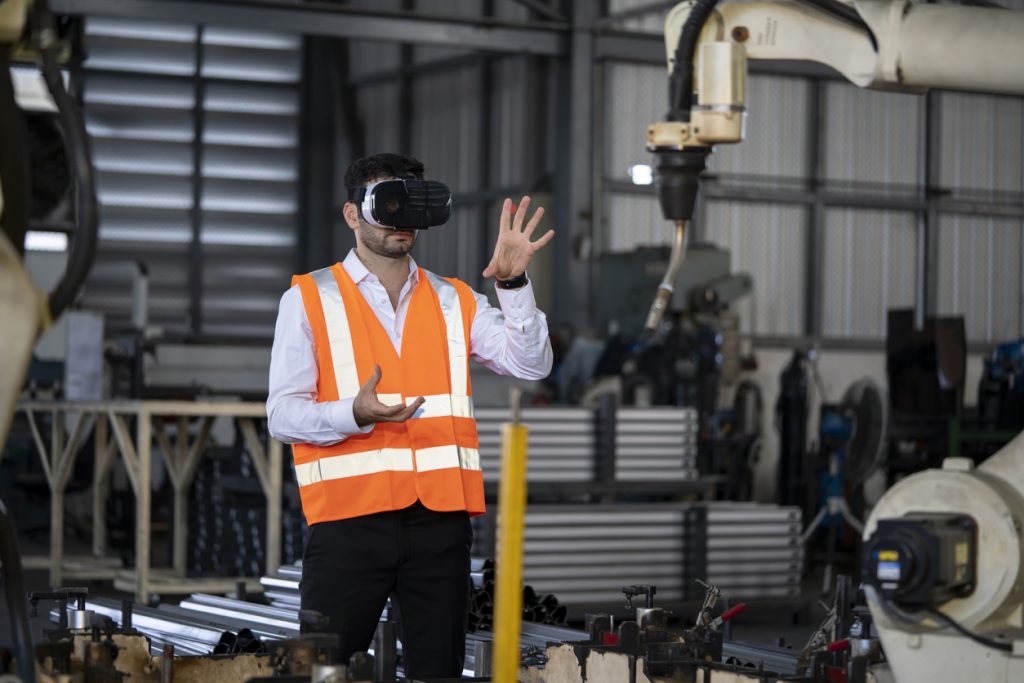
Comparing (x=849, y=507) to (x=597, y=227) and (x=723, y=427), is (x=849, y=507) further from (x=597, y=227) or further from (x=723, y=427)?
(x=597, y=227)

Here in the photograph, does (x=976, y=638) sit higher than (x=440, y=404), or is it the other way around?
(x=440, y=404)

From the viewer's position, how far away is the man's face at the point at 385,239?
2.58 meters

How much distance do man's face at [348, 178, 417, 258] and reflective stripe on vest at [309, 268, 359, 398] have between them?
0.37 ft

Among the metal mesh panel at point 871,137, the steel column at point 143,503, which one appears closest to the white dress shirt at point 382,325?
the steel column at point 143,503

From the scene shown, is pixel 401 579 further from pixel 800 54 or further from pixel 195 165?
pixel 195 165

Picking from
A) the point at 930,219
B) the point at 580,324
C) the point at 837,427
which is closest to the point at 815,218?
the point at 930,219

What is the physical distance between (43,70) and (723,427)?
7852mm

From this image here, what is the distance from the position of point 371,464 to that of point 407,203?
459 millimetres

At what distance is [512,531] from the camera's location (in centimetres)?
130

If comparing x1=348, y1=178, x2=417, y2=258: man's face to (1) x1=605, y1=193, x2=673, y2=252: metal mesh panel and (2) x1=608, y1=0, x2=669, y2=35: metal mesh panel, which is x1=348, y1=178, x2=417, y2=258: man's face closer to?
(1) x1=605, y1=193, x2=673, y2=252: metal mesh panel

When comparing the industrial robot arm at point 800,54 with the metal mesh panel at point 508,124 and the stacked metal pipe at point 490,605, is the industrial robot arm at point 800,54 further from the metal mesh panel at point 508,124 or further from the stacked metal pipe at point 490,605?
the metal mesh panel at point 508,124

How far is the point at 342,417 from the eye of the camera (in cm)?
240

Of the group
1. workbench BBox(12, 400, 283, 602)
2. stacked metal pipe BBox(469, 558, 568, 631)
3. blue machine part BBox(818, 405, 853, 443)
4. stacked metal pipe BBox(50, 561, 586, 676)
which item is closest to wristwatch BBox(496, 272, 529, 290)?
stacked metal pipe BBox(50, 561, 586, 676)

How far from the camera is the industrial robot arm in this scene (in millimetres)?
1991
